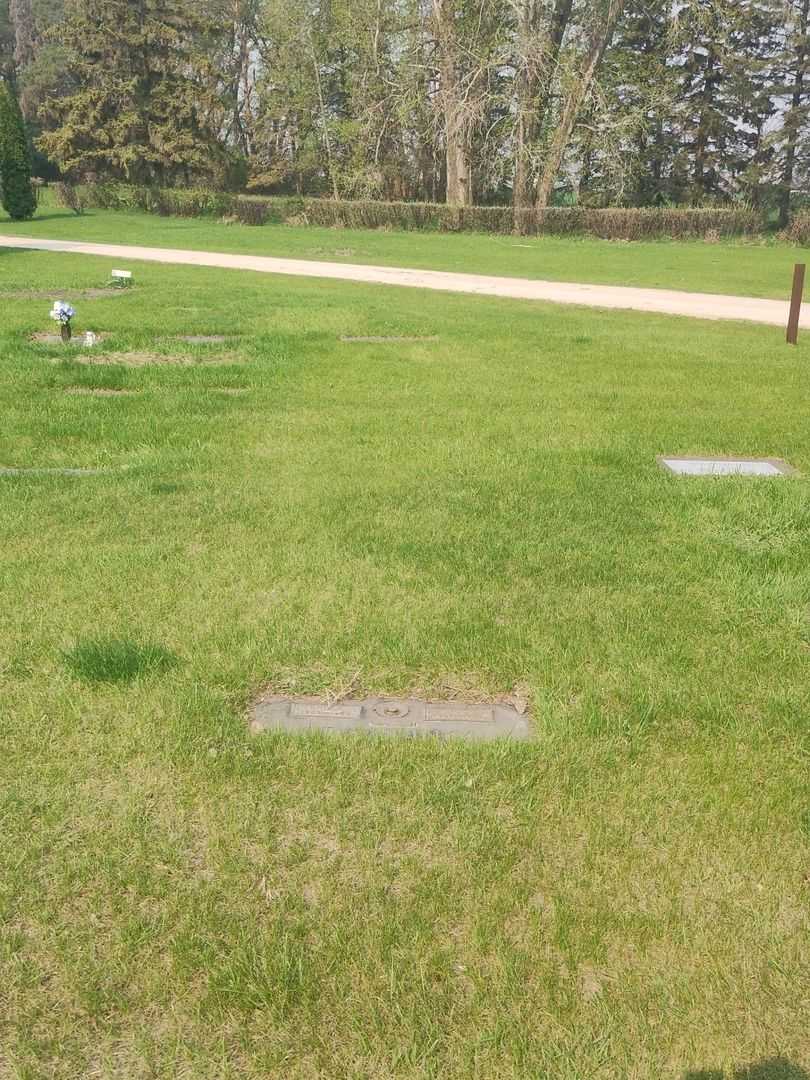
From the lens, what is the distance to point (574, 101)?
110 feet

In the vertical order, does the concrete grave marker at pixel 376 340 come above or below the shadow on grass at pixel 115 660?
above

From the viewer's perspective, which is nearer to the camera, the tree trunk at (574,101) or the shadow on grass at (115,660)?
the shadow on grass at (115,660)

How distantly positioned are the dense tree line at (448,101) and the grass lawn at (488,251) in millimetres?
5710

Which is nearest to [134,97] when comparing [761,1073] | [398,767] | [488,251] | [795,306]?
[488,251]

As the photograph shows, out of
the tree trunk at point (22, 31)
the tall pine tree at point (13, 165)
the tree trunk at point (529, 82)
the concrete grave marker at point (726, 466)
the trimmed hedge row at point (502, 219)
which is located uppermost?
the tree trunk at point (22, 31)

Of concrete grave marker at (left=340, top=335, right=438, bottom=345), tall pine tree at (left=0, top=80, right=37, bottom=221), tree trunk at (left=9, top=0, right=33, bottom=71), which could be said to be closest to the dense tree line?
tree trunk at (left=9, top=0, right=33, bottom=71)

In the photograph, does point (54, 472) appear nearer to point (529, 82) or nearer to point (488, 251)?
point (488, 251)

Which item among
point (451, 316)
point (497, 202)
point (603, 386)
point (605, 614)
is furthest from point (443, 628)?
point (497, 202)

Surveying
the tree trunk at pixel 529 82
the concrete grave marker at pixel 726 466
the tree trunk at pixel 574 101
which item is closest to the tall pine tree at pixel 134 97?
the tree trunk at pixel 529 82

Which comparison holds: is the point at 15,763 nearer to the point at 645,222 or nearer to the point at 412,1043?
the point at 412,1043

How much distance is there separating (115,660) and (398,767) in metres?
1.07

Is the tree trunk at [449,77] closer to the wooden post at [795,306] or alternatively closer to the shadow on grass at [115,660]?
the wooden post at [795,306]

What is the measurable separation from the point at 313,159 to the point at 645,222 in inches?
913

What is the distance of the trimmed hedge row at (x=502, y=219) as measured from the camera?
2975 centimetres
